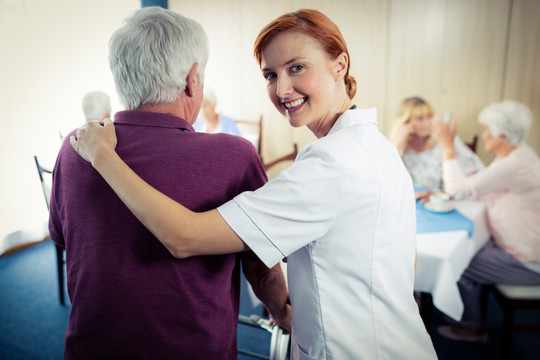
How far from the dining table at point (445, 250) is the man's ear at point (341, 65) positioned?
99cm

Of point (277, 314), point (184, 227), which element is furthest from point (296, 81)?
point (277, 314)

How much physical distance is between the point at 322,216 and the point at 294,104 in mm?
351

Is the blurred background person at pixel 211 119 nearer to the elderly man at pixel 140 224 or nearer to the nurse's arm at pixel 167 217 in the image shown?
the elderly man at pixel 140 224

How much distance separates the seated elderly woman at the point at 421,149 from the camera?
2.70 meters

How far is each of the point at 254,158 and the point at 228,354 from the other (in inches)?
18.1

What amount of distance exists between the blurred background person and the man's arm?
7.65ft

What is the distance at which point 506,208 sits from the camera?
1.95 meters

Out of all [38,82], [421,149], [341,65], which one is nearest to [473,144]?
[421,149]

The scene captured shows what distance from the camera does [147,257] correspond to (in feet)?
2.39

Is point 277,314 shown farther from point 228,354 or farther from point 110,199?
point 110,199

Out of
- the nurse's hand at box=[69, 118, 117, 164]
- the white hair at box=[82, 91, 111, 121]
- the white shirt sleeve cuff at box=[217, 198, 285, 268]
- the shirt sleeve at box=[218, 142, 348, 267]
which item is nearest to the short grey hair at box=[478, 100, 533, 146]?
the shirt sleeve at box=[218, 142, 348, 267]

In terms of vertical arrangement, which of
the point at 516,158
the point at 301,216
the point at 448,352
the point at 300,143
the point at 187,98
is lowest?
the point at 448,352

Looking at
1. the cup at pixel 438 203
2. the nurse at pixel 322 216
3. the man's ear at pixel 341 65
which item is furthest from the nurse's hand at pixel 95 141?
the cup at pixel 438 203

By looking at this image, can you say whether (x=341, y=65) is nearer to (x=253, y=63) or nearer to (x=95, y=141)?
(x=95, y=141)
